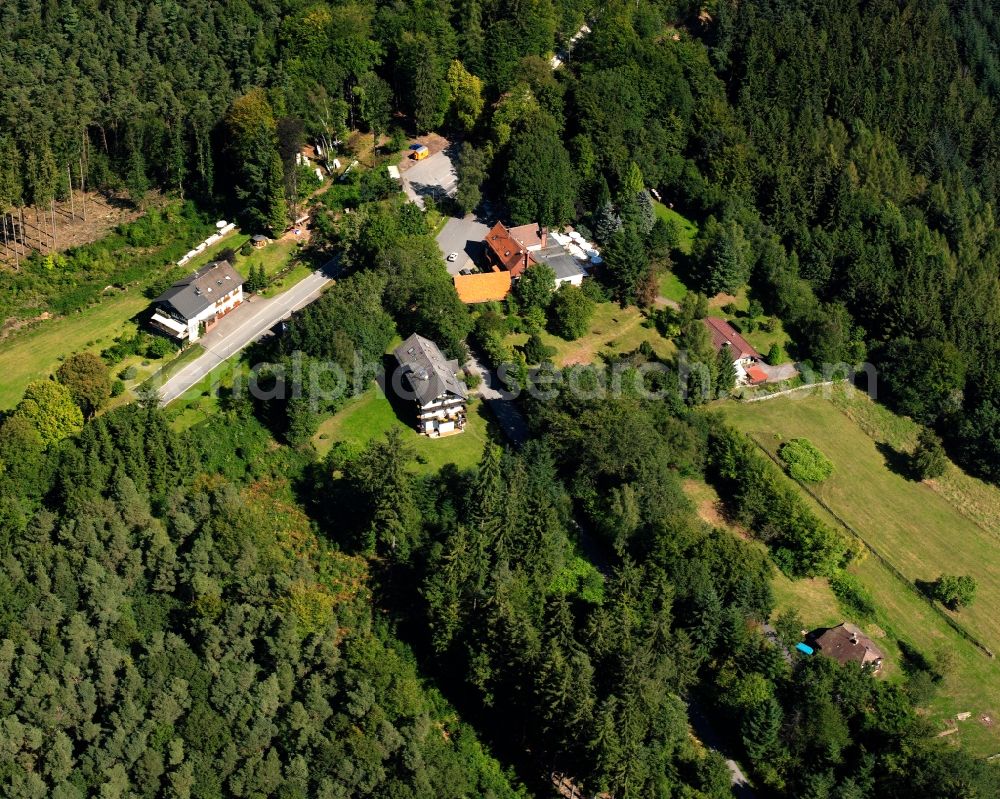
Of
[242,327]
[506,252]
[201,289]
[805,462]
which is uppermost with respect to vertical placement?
[201,289]

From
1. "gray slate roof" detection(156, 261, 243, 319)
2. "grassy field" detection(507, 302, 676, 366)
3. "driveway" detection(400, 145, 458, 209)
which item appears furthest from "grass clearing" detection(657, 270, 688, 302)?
"gray slate roof" detection(156, 261, 243, 319)

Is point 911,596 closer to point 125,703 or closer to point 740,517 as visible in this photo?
point 740,517

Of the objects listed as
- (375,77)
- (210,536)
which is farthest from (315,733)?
(375,77)

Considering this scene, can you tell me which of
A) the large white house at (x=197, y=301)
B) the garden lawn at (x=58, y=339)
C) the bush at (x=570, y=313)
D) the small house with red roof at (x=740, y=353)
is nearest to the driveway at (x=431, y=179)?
the bush at (x=570, y=313)

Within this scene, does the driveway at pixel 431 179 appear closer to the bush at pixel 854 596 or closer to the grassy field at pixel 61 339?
the grassy field at pixel 61 339

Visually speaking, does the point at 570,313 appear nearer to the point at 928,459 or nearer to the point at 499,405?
the point at 499,405

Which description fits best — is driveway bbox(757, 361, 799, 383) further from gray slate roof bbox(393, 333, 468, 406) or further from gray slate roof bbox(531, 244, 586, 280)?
gray slate roof bbox(393, 333, 468, 406)

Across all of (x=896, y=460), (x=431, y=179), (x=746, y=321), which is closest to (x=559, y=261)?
(x=431, y=179)

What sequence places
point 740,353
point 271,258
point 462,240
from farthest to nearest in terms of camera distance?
1. point 462,240
2. point 740,353
3. point 271,258
